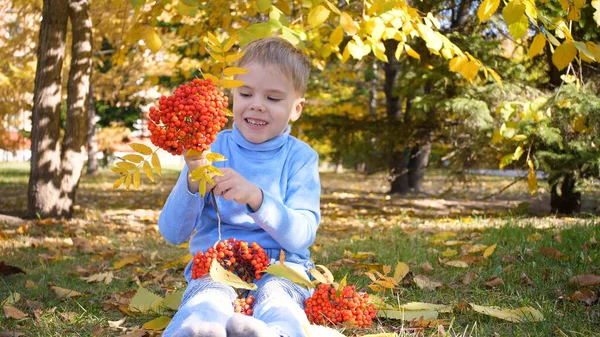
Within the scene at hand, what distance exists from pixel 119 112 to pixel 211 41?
15552 mm

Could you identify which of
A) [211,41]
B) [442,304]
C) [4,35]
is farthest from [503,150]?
[4,35]

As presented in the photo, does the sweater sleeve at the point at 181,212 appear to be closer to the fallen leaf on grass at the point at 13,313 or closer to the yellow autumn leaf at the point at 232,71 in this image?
the yellow autumn leaf at the point at 232,71

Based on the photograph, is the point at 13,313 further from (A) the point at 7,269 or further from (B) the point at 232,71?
(B) the point at 232,71

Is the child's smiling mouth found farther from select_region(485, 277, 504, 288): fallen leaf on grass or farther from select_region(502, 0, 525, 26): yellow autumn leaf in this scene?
select_region(485, 277, 504, 288): fallen leaf on grass

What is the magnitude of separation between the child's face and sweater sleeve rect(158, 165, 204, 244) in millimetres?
334

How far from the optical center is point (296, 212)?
7.69 ft

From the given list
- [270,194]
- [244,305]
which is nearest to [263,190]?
[270,194]

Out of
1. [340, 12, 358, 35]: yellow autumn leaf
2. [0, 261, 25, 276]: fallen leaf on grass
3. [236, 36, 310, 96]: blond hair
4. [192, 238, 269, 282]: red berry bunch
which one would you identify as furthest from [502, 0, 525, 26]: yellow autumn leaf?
[0, 261, 25, 276]: fallen leaf on grass

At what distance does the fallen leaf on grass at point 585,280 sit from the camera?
265 centimetres

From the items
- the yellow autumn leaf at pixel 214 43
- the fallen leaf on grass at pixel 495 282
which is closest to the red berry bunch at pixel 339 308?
the fallen leaf on grass at pixel 495 282

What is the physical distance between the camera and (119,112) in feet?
54.6

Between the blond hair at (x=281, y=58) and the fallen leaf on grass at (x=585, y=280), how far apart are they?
152 centimetres

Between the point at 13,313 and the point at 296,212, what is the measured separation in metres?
1.25

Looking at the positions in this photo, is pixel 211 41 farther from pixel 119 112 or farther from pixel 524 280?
pixel 119 112
